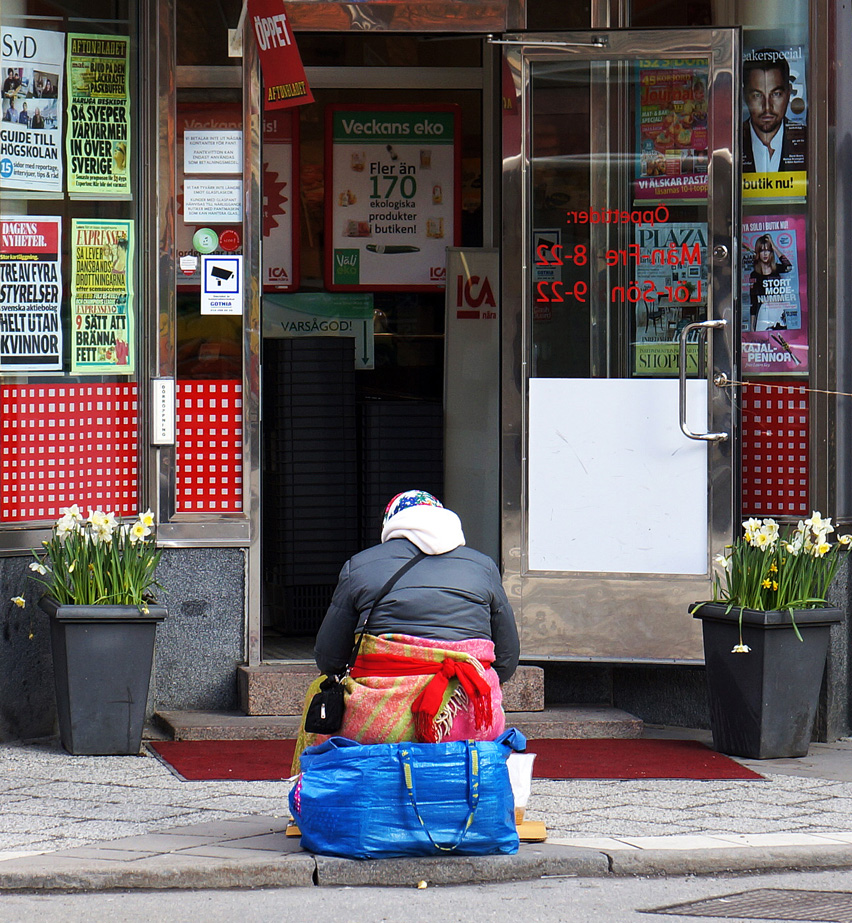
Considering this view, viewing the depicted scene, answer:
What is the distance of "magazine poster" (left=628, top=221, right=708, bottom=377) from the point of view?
24.4ft

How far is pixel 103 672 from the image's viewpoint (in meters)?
6.75

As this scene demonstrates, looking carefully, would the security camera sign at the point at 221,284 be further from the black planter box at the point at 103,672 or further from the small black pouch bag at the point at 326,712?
the small black pouch bag at the point at 326,712

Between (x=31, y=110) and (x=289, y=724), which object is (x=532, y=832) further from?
(x=31, y=110)

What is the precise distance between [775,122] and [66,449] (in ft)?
12.0

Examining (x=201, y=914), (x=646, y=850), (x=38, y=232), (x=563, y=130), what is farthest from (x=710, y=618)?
(x=38, y=232)

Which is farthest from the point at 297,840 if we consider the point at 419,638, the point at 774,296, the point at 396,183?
the point at 396,183

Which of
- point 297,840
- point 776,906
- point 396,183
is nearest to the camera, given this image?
point 776,906

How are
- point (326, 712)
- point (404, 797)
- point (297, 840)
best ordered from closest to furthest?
point (404, 797), point (326, 712), point (297, 840)

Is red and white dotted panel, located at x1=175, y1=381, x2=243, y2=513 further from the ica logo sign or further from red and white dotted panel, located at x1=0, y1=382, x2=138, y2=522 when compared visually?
the ica logo sign

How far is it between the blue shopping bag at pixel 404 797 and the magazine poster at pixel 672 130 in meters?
3.33

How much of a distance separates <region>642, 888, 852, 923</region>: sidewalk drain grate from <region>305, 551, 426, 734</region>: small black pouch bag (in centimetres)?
114

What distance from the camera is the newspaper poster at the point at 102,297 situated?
7.44m

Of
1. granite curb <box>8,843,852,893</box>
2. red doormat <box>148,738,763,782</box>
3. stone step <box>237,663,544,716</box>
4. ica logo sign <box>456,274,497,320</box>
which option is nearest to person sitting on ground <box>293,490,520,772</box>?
granite curb <box>8,843,852,893</box>

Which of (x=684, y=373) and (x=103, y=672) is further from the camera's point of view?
(x=684, y=373)
